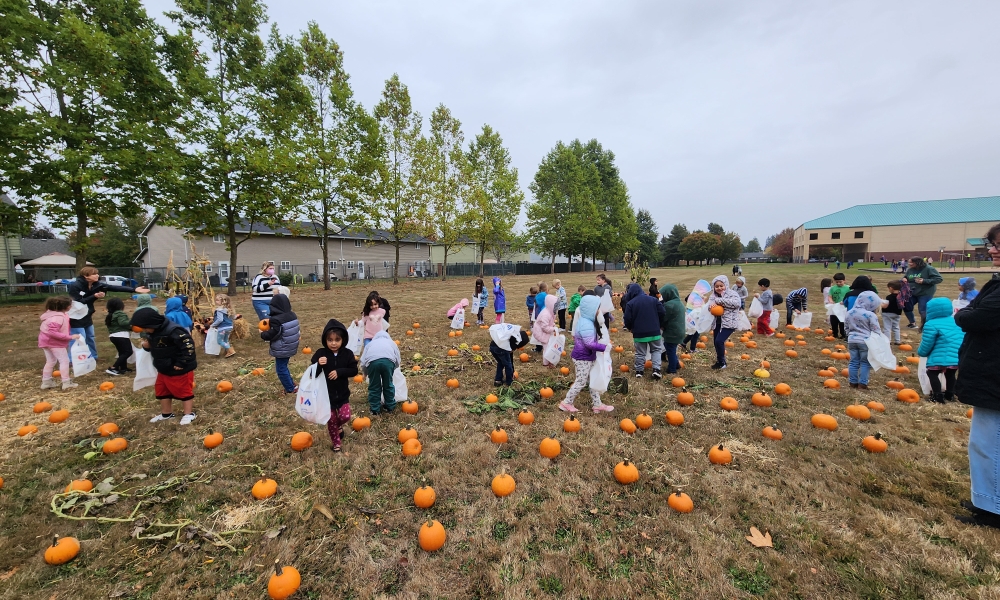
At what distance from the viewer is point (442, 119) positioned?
1316 inches

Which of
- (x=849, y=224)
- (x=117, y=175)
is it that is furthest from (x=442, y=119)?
(x=849, y=224)

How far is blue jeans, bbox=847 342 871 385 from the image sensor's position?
6.09 metres

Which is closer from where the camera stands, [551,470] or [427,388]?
[551,470]

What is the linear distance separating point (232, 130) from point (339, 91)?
6.99 m

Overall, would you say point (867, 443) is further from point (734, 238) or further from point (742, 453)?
point (734, 238)

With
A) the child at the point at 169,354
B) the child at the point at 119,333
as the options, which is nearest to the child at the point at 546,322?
the child at the point at 169,354

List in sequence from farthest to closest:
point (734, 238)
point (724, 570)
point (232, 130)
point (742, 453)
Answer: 1. point (734, 238)
2. point (232, 130)
3. point (742, 453)
4. point (724, 570)

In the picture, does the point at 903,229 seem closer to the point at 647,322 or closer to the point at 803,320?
the point at 803,320

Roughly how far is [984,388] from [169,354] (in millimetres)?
8293

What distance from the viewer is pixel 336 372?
4234mm

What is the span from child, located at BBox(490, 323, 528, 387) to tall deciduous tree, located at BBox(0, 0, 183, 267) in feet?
60.2

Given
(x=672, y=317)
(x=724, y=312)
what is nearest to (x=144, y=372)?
(x=672, y=317)

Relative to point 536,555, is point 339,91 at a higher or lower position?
higher

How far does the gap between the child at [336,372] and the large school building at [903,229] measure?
87.1 meters
